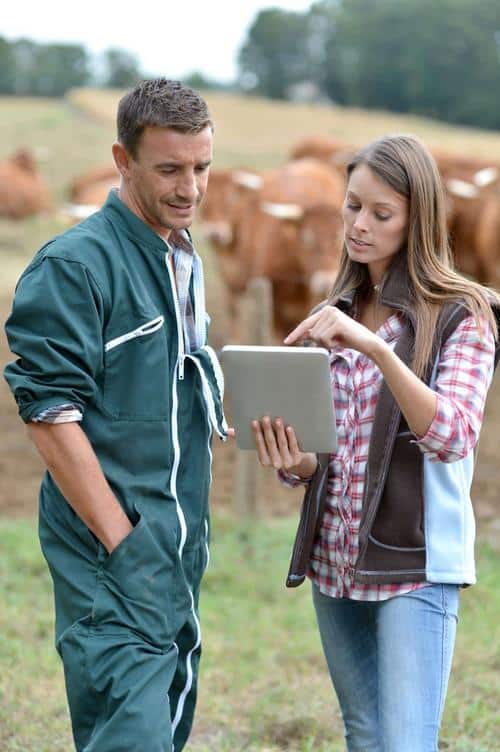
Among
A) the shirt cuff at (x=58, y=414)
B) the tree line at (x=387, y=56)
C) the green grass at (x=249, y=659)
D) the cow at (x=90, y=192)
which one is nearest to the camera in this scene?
the shirt cuff at (x=58, y=414)

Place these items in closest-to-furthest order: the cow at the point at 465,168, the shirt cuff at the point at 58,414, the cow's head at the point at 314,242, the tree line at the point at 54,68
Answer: the shirt cuff at the point at 58,414, the cow's head at the point at 314,242, the cow at the point at 465,168, the tree line at the point at 54,68

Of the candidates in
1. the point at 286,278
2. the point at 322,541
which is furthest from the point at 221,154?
the point at 322,541

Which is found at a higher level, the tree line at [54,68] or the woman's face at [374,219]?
the woman's face at [374,219]

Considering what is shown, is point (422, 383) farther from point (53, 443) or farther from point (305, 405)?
point (53, 443)

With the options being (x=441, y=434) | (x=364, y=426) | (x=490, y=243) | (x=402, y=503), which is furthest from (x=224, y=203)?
(x=441, y=434)

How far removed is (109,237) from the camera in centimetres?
234

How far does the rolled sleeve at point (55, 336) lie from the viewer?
2.20 m

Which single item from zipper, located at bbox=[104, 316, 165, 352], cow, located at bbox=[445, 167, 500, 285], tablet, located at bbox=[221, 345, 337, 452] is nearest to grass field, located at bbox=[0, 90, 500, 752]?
tablet, located at bbox=[221, 345, 337, 452]

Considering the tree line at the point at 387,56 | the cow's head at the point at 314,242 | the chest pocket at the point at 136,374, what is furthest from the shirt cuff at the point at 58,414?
the tree line at the point at 387,56

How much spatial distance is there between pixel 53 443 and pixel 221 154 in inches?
1030

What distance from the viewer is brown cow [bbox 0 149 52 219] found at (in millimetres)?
20578

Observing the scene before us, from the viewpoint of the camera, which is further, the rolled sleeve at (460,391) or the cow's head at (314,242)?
the cow's head at (314,242)

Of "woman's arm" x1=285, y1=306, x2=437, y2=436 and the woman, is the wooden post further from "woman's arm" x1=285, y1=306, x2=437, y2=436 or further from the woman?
"woman's arm" x1=285, y1=306, x2=437, y2=436

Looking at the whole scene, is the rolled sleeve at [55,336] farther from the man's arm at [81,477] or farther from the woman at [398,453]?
the woman at [398,453]
